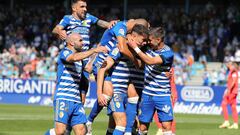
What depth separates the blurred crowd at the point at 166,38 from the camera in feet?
124

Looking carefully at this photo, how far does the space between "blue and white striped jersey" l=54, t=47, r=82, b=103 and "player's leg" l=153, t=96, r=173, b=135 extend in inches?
78.2

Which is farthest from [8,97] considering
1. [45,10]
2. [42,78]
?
[45,10]

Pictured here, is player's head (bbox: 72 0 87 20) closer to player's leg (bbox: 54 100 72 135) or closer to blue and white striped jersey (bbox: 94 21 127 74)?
blue and white striped jersey (bbox: 94 21 127 74)

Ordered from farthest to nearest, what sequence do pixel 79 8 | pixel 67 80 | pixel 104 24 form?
pixel 104 24, pixel 79 8, pixel 67 80

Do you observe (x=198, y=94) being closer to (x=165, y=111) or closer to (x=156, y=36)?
(x=165, y=111)

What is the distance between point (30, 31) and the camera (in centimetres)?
4519

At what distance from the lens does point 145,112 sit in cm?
1410

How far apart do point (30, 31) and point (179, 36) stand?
1031 centimetres

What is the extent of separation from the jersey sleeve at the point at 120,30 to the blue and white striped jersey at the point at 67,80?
974mm

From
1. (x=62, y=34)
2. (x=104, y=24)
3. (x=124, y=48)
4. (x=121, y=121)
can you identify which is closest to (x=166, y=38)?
(x=104, y=24)

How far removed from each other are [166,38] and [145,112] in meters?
26.9

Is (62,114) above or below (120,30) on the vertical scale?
below

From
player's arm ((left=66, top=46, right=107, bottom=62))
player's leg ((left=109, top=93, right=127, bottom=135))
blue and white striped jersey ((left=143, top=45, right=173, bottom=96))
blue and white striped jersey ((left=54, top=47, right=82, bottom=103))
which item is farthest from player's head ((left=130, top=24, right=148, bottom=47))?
blue and white striped jersey ((left=54, top=47, right=82, bottom=103))

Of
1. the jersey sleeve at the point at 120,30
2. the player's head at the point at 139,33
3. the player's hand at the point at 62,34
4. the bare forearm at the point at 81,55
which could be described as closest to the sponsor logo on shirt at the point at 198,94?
the player's hand at the point at 62,34
